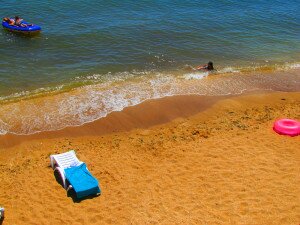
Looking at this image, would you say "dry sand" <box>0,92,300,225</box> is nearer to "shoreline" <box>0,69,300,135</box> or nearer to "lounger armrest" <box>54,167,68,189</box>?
"lounger armrest" <box>54,167,68,189</box>

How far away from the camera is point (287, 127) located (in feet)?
49.0

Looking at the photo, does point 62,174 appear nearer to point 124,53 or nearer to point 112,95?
point 112,95

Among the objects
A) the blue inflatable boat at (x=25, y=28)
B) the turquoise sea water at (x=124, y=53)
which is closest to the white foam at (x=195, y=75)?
the turquoise sea water at (x=124, y=53)

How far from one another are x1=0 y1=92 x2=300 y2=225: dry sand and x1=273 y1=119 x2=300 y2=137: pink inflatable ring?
26cm

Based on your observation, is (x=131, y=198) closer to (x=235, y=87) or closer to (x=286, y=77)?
(x=235, y=87)

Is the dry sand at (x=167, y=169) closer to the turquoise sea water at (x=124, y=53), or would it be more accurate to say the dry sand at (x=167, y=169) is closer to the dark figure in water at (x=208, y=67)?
the turquoise sea water at (x=124, y=53)

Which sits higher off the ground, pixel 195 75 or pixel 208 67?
pixel 208 67

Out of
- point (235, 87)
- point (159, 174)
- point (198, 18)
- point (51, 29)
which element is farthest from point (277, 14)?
point (159, 174)

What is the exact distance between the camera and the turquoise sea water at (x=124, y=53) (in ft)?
58.6

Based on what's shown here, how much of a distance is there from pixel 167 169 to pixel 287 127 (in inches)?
216

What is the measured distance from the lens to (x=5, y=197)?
1155cm

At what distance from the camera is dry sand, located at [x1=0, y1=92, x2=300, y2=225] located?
10.9 metres

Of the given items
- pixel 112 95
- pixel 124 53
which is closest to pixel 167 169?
pixel 112 95

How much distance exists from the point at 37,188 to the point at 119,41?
49.1ft
